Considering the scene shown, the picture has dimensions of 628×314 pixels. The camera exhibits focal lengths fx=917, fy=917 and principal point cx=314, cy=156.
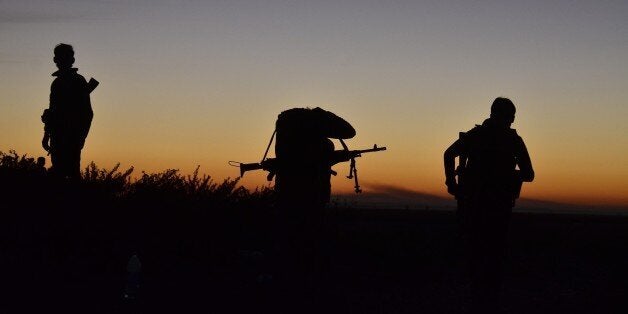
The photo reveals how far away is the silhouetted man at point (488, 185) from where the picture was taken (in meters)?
9.09

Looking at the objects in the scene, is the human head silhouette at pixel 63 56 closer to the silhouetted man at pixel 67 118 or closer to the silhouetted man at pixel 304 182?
the silhouetted man at pixel 67 118

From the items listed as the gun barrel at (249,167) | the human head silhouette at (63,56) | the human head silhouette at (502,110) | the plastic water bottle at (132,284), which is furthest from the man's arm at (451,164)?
the human head silhouette at (63,56)

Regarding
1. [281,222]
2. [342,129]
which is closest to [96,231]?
[281,222]

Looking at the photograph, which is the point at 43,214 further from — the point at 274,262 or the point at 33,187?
the point at 274,262

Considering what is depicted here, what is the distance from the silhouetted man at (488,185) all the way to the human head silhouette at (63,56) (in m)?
5.78

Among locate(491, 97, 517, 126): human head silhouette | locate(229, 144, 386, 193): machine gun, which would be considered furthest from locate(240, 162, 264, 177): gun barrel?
locate(491, 97, 517, 126): human head silhouette

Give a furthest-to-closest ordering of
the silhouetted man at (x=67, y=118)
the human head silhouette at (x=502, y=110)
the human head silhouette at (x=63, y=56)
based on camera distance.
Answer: the silhouetted man at (x=67, y=118)
the human head silhouette at (x=63, y=56)
the human head silhouette at (x=502, y=110)

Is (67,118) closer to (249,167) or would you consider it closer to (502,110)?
(249,167)

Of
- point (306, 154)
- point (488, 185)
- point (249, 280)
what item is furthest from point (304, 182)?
point (249, 280)

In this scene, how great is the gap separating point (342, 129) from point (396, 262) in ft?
21.8

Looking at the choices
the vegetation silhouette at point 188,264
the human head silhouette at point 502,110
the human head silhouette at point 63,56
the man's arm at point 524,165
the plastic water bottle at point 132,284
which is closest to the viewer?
the human head silhouette at point 502,110

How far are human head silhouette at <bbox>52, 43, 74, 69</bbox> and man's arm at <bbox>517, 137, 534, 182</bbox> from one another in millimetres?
6429

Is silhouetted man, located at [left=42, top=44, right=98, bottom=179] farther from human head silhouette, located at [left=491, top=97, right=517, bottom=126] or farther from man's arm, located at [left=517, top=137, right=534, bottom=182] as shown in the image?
man's arm, located at [left=517, top=137, right=534, bottom=182]

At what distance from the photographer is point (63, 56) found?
40.9 feet
